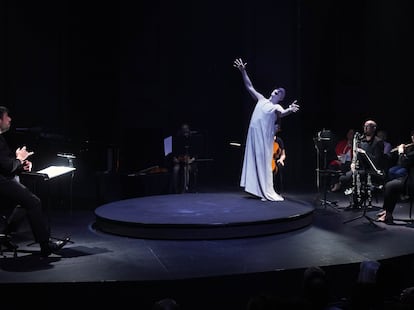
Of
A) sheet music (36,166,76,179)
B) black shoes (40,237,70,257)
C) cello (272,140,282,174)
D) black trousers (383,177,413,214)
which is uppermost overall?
sheet music (36,166,76,179)

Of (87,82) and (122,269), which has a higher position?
(87,82)

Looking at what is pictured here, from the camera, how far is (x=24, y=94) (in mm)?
9797

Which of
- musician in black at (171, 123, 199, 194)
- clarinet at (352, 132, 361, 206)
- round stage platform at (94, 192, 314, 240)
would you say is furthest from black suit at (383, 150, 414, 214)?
musician in black at (171, 123, 199, 194)

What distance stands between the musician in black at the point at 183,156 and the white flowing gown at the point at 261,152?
6.75 feet

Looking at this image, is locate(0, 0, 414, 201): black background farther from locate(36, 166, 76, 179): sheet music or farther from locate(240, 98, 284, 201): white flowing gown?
locate(36, 166, 76, 179): sheet music

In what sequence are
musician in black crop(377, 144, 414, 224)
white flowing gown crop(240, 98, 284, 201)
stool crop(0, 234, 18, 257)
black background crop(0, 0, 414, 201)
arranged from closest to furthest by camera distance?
1. stool crop(0, 234, 18, 257)
2. musician in black crop(377, 144, 414, 224)
3. white flowing gown crop(240, 98, 284, 201)
4. black background crop(0, 0, 414, 201)

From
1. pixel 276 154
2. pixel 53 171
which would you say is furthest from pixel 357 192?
pixel 53 171

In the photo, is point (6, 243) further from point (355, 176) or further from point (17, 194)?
point (355, 176)

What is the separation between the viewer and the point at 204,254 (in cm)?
556

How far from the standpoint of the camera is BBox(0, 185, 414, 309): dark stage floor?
4605 mm

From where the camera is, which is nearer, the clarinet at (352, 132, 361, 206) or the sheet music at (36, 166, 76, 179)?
the sheet music at (36, 166, 76, 179)

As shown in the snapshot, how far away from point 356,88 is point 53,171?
7.62 m

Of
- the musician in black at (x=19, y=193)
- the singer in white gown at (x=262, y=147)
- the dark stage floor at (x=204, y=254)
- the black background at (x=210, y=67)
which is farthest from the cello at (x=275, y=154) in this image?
the musician in black at (x=19, y=193)

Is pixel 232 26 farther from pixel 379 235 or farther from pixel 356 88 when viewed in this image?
pixel 379 235
